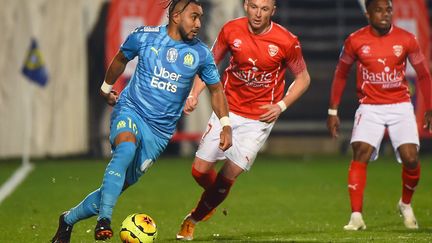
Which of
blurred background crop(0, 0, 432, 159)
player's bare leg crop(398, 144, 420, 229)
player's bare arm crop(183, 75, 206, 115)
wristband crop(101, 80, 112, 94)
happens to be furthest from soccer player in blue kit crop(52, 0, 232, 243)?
blurred background crop(0, 0, 432, 159)

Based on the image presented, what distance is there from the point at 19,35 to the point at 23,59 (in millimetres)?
565

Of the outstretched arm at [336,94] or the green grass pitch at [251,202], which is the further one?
the outstretched arm at [336,94]

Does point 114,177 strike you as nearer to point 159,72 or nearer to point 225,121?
point 159,72

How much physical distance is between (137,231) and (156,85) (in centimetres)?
124

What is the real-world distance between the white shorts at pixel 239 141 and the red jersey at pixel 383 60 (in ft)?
4.88

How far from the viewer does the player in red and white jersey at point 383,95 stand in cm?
1280

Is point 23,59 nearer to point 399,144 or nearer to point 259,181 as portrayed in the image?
point 259,181

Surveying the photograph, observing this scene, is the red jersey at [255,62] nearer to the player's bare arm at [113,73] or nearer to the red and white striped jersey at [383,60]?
the red and white striped jersey at [383,60]

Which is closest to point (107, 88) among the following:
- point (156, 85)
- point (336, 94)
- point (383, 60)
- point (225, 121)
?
point (156, 85)

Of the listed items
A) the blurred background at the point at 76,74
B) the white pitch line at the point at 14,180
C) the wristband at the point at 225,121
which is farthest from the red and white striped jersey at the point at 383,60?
the blurred background at the point at 76,74

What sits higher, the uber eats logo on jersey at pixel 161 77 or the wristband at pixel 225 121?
the uber eats logo on jersey at pixel 161 77

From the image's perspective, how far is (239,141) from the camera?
467 inches

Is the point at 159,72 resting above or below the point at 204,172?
above

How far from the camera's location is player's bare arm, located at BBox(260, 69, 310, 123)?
1160 centimetres
